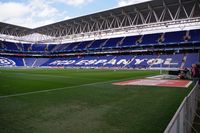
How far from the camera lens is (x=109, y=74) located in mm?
29953

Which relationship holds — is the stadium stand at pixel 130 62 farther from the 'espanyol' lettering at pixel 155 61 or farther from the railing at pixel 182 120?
the railing at pixel 182 120

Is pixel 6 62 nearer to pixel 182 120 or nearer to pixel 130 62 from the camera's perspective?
pixel 130 62

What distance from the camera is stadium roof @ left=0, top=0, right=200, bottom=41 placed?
38.2 metres

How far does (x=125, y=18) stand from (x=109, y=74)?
20.6m

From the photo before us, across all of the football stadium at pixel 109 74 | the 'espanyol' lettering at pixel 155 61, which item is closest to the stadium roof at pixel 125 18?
the football stadium at pixel 109 74

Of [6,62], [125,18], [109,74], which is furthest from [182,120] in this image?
[6,62]

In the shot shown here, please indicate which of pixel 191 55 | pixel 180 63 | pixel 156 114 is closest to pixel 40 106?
pixel 156 114

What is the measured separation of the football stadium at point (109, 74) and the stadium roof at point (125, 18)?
0.19m

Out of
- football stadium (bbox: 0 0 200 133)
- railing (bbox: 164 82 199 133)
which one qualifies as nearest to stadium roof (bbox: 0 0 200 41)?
football stadium (bbox: 0 0 200 133)

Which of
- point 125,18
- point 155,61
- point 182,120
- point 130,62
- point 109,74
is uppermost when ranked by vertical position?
point 125,18

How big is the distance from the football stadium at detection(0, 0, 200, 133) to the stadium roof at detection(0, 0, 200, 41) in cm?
19

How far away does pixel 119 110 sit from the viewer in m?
7.34

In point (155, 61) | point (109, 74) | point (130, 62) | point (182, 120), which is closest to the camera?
point (182, 120)

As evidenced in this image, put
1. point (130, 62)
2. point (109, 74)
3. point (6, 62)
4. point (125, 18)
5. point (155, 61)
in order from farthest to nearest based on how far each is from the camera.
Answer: point (6, 62), point (130, 62), point (155, 61), point (125, 18), point (109, 74)
